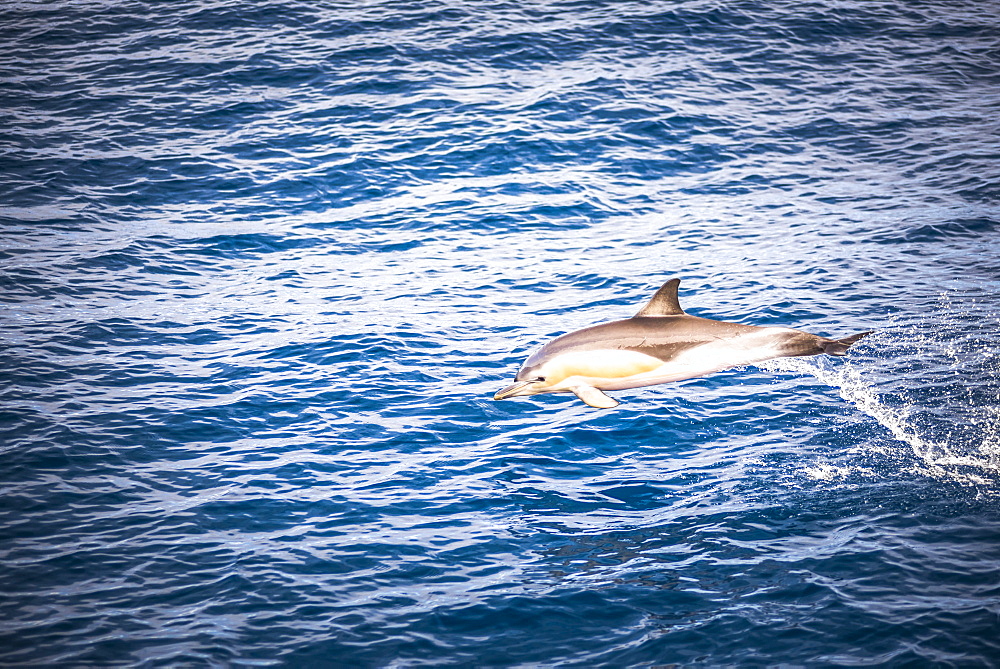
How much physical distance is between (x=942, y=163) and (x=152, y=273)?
18.3 meters

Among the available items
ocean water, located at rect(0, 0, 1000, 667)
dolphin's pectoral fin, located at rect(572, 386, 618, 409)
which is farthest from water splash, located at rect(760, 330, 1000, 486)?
dolphin's pectoral fin, located at rect(572, 386, 618, 409)

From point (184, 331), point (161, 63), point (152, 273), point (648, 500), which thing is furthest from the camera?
point (161, 63)

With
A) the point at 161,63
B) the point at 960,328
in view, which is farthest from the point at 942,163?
the point at 161,63

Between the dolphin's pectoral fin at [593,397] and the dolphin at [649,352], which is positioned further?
the dolphin at [649,352]

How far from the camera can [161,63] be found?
2850cm

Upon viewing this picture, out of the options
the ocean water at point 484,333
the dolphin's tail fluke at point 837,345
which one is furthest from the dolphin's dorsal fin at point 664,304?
the ocean water at point 484,333

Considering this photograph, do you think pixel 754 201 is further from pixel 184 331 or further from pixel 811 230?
pixel 184 331

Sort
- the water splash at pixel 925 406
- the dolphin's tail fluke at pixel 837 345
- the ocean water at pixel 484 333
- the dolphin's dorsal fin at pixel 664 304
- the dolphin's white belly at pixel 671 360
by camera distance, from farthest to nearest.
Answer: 1. the water splash at pixel 925 406
2. the dolphin's dorsal fin at pixel 664 304
3. the dolphin's white belly at pixel 671 360
4. the dolphin's tail fluke at pixel 837 345
5. the ocean water at pixel 484 333

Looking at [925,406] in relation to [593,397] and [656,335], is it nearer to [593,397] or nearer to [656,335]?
[656,335]

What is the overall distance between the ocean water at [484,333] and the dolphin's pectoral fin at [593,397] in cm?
140

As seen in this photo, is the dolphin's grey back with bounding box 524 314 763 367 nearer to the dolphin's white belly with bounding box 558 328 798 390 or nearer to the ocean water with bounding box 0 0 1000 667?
the dolphin's white belly with bounding box 558 328 798 390

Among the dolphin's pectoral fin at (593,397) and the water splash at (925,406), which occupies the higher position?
the dolphin's pectoral fin at (593,397)

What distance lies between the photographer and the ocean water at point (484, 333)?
9586 millimetres

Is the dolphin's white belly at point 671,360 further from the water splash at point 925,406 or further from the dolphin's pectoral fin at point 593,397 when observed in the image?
the water splash at point 925,406
